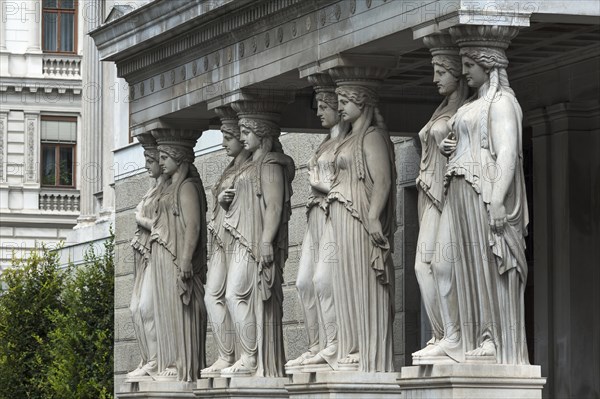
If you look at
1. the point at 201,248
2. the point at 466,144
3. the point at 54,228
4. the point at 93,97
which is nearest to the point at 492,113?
Answer: the point at 466,144

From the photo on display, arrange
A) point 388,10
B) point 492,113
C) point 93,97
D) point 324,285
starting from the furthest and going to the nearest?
1. point 93,97
2. point 324,285
3. point 388,10
4. point 492,113

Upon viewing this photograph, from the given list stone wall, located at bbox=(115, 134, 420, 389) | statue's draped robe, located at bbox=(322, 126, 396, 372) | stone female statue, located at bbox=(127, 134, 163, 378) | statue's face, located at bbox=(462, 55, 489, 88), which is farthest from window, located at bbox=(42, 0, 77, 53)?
statue's face, located at bbox=(462, 55, 489, 88)

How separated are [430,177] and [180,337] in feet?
20.3

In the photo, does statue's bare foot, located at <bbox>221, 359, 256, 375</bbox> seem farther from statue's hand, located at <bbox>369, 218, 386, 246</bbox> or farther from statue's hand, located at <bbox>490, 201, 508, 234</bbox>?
statue's hand, located at <bbox>490, 201, 508, 234</bbox>

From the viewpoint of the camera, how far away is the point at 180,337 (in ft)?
72.6

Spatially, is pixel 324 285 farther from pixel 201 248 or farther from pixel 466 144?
pixel 201 248

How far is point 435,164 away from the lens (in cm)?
1677

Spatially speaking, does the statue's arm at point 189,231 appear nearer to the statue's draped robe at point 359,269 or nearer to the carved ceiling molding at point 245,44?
the carved ceiling molding at point 245,44

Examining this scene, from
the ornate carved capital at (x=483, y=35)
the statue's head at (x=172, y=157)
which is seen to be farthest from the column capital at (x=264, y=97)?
the ornate carved capital at (x=483, y=35)

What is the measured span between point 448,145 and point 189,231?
6349mm

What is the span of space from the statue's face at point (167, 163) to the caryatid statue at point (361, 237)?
4.38m

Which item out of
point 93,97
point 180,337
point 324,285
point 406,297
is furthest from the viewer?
point 93,97

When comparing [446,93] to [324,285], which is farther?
[324,285]

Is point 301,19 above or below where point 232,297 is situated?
above
